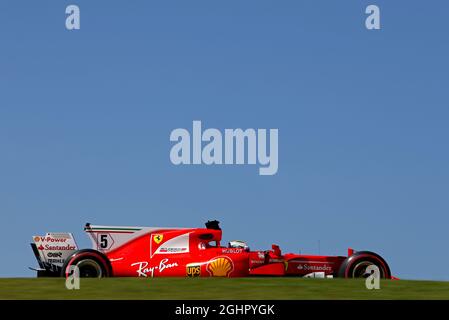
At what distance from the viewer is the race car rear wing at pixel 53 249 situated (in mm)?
20594

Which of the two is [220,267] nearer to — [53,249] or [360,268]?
[360,268]

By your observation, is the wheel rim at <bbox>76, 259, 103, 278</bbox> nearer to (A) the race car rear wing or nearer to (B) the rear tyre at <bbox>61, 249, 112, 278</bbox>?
(B) the rear tyre at <bbox>61, 249, 112, 278</bbox>

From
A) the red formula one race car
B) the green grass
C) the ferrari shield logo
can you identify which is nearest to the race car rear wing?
the red formula one race car

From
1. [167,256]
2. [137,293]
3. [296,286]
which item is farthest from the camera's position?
[167,256]

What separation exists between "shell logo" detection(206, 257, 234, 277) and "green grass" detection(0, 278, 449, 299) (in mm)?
4051

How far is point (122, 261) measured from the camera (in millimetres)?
20203

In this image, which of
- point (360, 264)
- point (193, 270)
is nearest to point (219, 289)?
point (360, 264)

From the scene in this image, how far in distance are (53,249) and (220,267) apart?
4.42 m

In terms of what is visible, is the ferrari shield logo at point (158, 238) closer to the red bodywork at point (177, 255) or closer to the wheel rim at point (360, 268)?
the red bodywork at point (177, 255)
